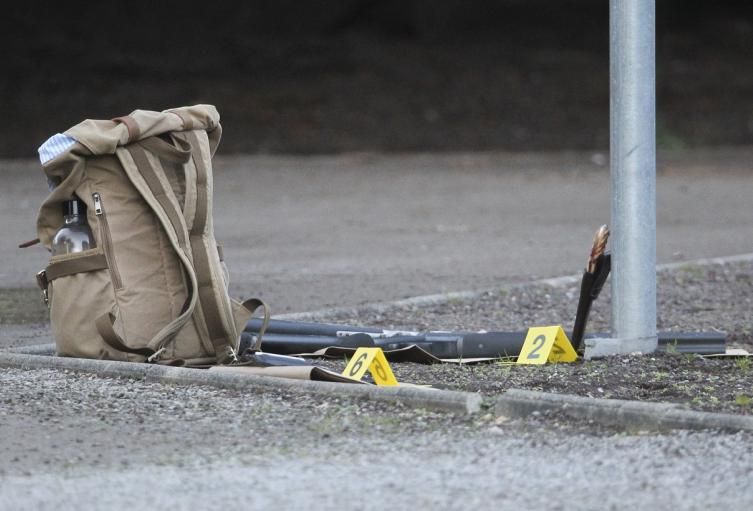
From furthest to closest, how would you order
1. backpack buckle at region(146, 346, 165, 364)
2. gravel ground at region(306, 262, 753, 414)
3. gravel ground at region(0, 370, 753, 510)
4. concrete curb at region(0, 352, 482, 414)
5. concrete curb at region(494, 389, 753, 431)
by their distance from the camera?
backpack buckle at region(146, 346, 165, 364), gravel ground at region(306, 262, 753, 414), concrete curb at region(0, 352, 482, 414), concrete curb at region(494, 389, 753, 431), gravel ground at region(0, 370, 753, 510)

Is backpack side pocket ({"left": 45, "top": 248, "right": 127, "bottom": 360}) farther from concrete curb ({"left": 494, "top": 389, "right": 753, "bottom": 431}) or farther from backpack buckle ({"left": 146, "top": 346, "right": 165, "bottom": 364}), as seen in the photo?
concrete curb ({"left": 494, "top": 389, "right": 753, "bottom": 431})

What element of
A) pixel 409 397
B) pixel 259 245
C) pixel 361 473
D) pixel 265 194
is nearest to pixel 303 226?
pixel 259 245

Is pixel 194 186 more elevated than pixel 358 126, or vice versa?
pixel 358 126

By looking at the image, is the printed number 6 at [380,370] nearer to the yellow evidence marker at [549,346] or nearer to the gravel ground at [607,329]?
the gravel ground at [607,329]

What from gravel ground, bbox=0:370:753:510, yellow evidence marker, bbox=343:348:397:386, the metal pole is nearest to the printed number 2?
the metal pole

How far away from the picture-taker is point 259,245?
10633 millimetres

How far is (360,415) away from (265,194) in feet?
34.0

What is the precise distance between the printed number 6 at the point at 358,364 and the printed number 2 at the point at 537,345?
83cm

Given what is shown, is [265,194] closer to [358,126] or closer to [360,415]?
[358,126]

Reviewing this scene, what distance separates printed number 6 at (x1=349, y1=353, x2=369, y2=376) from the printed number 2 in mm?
825

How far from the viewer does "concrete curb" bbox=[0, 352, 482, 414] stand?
14.9ft

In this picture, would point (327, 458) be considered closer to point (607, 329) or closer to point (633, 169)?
point (633, 169)

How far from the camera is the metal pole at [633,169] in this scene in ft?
18.5

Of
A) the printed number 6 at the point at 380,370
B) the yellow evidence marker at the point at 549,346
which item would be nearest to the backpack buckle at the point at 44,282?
the printed number 6 at the point at 380,370
